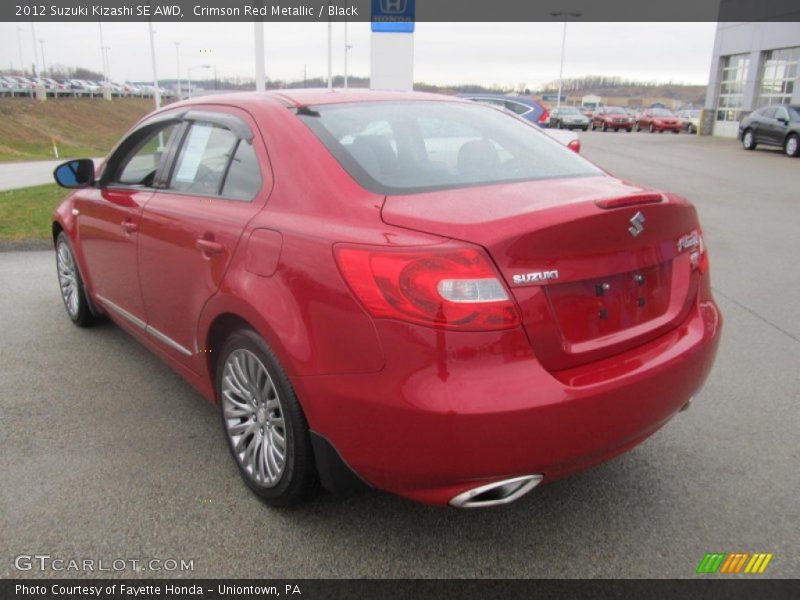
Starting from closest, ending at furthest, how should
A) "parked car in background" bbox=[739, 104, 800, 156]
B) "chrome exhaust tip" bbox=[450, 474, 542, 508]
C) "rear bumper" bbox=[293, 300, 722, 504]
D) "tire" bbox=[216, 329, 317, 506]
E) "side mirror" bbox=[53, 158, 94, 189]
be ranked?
1. "rear bumper" bbox=[293, 300, 722, 504]
2. "chrome exhaust tip" bbox=[450, 474, 542, 508]
3. "tire" bbox=[216, 329, 317, 506]
4. "side mirror" bbox=[53, 158, 94, 189]
5. "parked car in background" bbox=[739, 104, 800, 156]

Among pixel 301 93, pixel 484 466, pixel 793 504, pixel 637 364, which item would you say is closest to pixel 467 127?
pixel 301 93

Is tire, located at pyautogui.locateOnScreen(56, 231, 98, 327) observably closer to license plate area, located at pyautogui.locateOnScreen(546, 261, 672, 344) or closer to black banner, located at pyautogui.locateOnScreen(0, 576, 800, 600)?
black banner, located at pyautogui.locateOnScreen(0, 576, 800, 600)

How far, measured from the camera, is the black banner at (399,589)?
231 cm

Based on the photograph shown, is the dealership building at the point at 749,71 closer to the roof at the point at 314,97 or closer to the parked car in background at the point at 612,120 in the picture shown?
the parked car in background at the point at 612,120

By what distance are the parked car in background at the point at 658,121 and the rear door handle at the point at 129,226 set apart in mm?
40126

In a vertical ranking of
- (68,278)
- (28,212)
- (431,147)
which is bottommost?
(28,212)

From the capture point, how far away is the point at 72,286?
4.97 metres

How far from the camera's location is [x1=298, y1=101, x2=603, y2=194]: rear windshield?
262cm

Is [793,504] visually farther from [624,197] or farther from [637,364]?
[624,197]

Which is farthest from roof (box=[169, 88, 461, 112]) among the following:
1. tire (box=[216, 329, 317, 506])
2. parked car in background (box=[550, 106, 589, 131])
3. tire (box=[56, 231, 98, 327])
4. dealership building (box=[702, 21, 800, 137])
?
parked car in background (box=[550, 106, 589, 131])

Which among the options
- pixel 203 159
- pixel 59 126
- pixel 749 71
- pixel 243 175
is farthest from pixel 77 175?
→ pixel 59 126

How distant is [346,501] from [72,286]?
3210 mm

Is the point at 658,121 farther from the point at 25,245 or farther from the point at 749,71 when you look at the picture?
the point at 25,245

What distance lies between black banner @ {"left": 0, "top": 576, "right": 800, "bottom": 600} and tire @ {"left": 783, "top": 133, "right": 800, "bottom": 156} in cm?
2205
